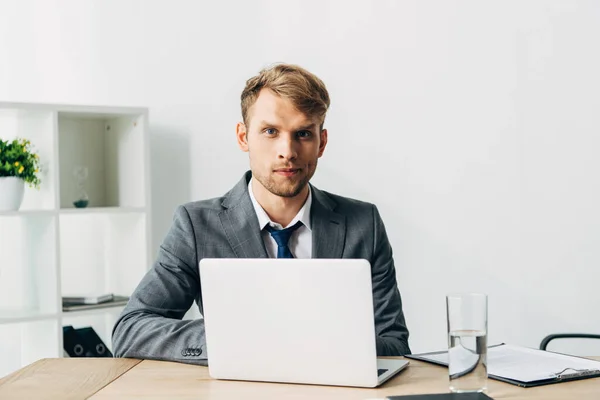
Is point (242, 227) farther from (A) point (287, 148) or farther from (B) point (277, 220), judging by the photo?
(A) point (287, 148)

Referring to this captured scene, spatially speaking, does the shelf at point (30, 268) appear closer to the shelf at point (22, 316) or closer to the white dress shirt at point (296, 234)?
the shelf at point (22, 316)

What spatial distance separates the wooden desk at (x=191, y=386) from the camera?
57.2 inches

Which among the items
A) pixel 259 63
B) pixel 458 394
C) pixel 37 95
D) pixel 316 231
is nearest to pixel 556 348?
pixel 316 231

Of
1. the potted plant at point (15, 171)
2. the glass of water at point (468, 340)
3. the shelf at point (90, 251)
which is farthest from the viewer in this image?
the shelf at point (90, 251)

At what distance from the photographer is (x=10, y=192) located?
328 cm

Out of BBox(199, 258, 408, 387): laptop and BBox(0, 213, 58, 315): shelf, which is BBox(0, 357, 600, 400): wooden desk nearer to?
BBox(199, 258, 408, 387): laptop

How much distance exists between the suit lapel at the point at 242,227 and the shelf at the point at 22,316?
1.44 m

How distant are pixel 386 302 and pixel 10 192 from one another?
6.16ft

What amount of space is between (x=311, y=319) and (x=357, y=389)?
0.17m

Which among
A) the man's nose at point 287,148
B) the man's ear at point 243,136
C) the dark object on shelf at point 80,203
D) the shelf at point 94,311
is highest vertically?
the man's ear at point 243,136

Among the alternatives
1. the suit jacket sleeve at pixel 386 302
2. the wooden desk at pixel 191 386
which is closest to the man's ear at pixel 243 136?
the suit jacket sleeve at pixel 386 302

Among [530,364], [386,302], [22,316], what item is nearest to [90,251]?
[22,316]

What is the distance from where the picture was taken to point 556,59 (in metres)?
3.45

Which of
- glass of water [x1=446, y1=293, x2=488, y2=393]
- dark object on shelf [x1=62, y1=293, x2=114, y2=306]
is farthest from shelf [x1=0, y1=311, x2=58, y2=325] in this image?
glass of water [x1=446, y1=293, x2=488, y2=393]
